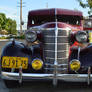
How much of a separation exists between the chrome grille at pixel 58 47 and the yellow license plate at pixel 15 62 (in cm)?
43

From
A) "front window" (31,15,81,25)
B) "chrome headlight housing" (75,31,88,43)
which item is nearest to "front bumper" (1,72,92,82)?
"chrome headlight housing" (75,31,88,43)

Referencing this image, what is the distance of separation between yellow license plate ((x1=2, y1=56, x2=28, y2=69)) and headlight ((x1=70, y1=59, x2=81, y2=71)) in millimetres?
883

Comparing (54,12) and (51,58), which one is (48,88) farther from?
(54,12)

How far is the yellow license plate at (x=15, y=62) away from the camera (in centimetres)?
386

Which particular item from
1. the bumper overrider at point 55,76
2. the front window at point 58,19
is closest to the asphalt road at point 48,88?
the bumper overrider at point 55,76

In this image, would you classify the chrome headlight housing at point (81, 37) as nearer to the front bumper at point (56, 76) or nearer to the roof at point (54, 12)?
the front bumper at point (56, 76)

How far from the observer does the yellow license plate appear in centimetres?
386

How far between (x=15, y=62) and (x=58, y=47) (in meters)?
0.88

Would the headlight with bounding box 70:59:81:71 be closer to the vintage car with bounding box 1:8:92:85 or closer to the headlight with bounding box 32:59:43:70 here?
the vintage car with bounding box 1:8:92:85

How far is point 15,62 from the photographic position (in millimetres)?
3873

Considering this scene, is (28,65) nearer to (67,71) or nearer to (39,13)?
(67,71)

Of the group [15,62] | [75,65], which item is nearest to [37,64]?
[15,62]

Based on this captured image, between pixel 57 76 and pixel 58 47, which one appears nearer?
pixel 57 76

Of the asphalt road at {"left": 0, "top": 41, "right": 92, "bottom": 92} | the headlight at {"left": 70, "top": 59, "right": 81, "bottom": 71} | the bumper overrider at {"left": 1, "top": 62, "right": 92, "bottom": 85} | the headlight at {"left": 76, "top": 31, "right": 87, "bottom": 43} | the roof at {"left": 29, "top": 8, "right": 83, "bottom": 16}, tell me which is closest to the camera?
the bumper overrider at {"left": 1, "top": 62, "right": 92, "bottom": 85}
